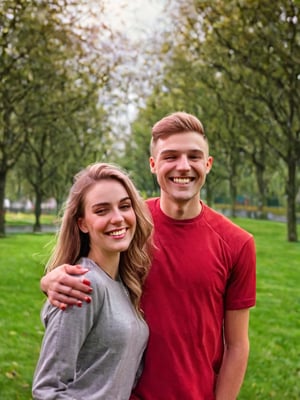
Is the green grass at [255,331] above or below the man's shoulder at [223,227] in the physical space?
below

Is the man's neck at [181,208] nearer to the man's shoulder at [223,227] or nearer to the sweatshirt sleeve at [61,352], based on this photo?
the man's shoulder at [223,227]

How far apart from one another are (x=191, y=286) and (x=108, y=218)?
532 millimetres

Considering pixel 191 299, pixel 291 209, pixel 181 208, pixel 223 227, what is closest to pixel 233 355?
pixel 191 299

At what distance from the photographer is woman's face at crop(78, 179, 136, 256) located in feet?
8.26

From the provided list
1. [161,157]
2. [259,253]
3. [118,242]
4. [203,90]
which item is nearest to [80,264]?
[118,242]

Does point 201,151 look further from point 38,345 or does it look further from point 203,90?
point 203,90

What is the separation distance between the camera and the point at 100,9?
71.2ft

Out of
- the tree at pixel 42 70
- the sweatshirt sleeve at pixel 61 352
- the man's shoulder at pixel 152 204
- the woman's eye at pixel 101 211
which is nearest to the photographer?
the sweatshirt sleeve at pixel 61 352

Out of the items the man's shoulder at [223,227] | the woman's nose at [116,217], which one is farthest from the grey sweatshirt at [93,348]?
the man's shoulder at [223,227]

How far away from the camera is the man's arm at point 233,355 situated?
2.81 m

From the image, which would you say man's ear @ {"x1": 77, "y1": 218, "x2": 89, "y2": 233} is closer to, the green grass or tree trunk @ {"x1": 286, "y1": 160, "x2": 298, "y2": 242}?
the green grass

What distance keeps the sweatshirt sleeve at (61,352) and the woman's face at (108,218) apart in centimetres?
34

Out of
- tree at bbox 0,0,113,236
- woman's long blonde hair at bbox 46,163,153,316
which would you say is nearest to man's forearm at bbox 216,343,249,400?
woman's long blonde hair at bbox 46,163,153,316

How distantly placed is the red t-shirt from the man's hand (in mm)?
431
